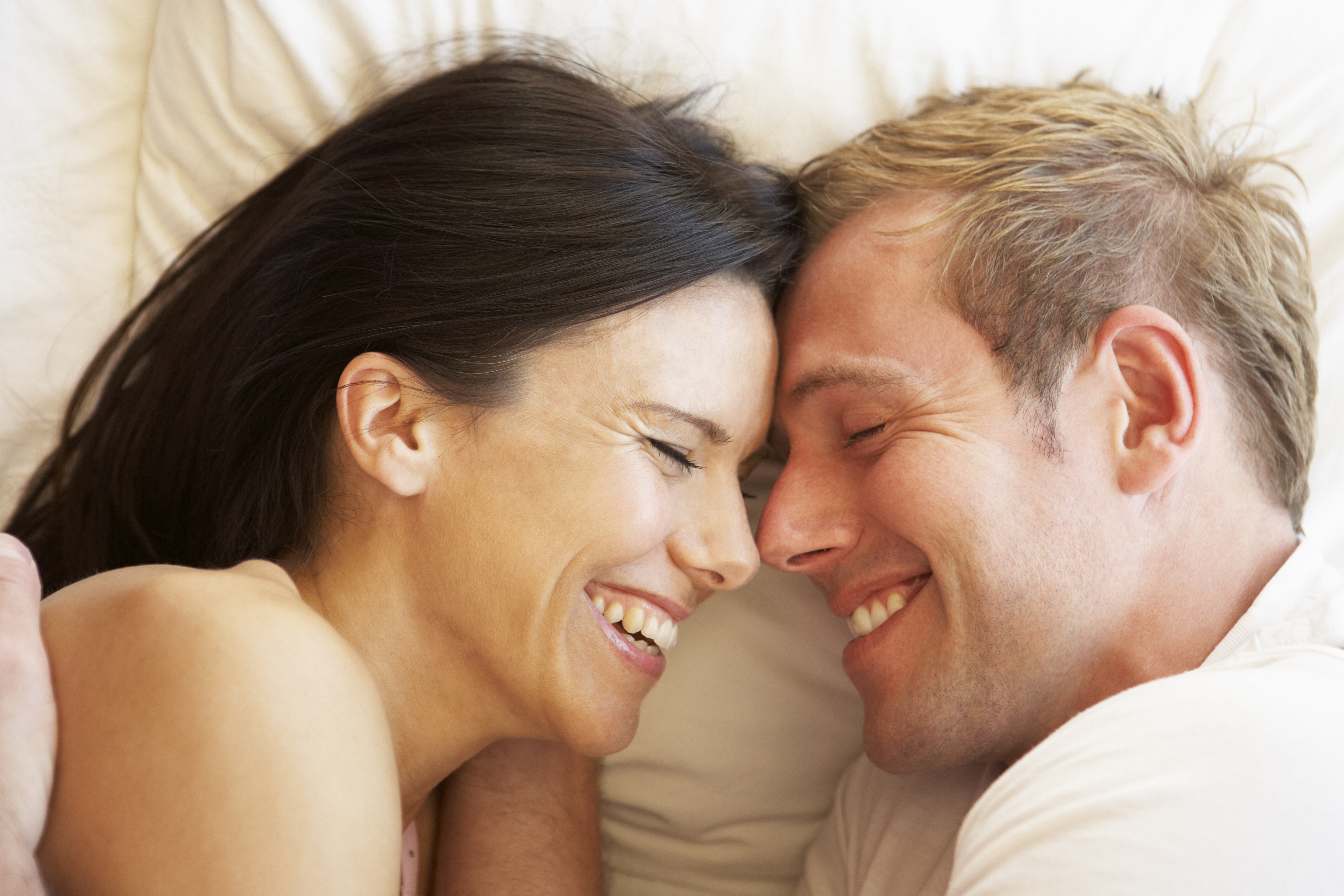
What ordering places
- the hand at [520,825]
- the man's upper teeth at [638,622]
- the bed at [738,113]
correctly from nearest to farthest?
the man's upper teeth at [638,622] < the hand at [520,825] < the bed at [738,113]

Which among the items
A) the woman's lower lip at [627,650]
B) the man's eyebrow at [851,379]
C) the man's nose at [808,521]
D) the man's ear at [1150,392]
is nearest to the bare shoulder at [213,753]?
the woman's lower lip at [627,650]

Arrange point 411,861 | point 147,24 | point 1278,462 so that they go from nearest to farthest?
point 1278,462 < point 411,861 < point 147,24

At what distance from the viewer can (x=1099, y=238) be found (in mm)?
1369

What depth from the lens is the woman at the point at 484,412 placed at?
1260mm

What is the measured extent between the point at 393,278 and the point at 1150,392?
107 cm

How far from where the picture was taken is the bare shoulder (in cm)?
93

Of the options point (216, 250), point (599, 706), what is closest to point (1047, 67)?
point (599, 706)

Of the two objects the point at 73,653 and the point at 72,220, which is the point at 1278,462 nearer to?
the point at 73,653

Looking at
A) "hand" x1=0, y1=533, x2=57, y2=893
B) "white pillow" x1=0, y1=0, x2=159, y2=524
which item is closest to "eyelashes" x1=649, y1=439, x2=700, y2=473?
"hand" x1=0, y1=533, x2=57, y2=893

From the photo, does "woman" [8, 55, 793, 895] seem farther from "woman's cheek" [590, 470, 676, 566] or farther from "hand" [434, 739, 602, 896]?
"hand" [434, 739, 602, 896]

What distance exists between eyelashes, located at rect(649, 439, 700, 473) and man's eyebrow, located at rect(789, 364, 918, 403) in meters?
0.21

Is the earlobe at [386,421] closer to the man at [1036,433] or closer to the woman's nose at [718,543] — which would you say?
the woman's nose at [718,543]

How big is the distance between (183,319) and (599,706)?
0.95 m

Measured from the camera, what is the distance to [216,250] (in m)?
1.65
